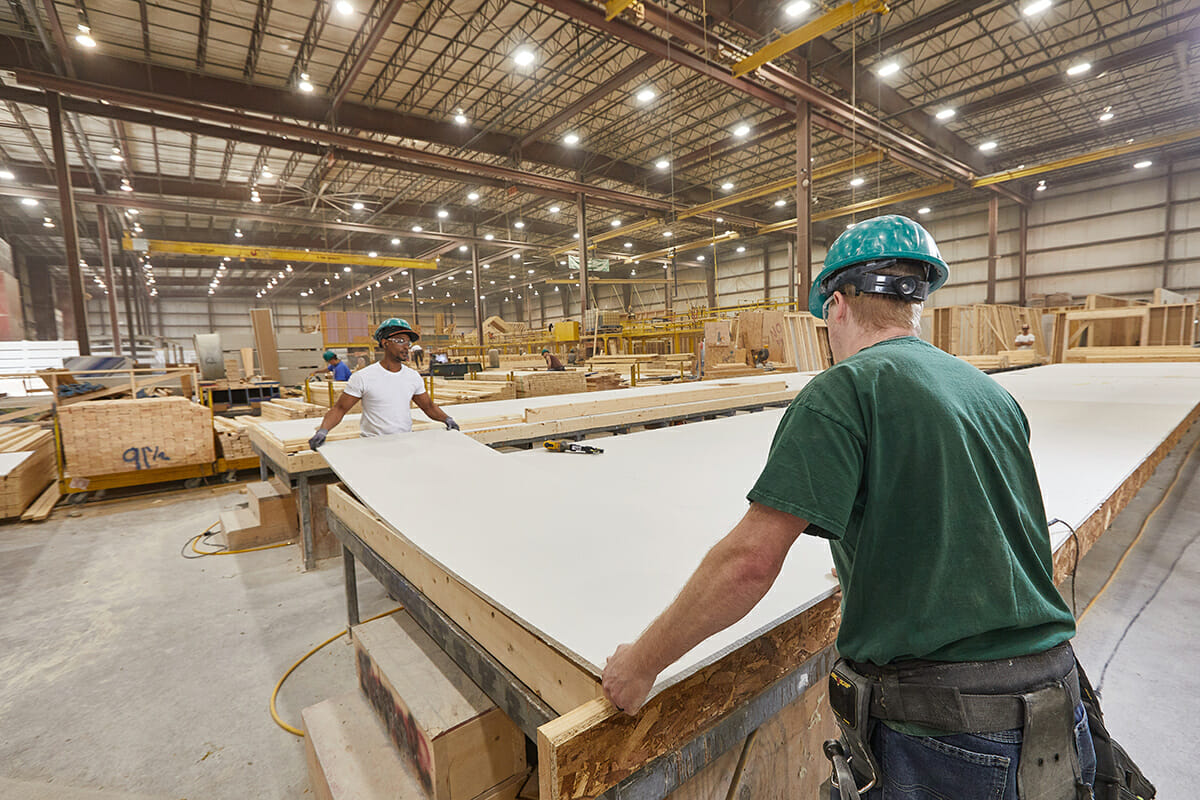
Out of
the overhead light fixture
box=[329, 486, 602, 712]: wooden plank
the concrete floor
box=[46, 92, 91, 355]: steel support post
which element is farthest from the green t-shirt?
box=[46, 92, 91, 355]: steel support post

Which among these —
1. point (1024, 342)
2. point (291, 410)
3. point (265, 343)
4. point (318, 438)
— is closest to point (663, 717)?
point (318, 438)

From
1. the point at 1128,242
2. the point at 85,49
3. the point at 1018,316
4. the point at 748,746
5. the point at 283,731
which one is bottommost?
the point at 283,731

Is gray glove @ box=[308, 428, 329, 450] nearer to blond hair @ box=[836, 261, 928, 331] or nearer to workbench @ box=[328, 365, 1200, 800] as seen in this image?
workbench @ box=[328, 365, 1200, 800]

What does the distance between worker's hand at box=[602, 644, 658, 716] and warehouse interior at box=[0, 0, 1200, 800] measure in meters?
0.05

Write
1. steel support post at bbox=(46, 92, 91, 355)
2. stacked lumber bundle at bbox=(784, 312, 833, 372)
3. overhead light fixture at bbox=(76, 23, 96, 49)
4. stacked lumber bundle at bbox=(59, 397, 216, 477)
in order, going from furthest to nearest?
stacked lumber bundle at bbox=(784, 312, 833, 372) < steel support post at bbox=(46, 92, 91, 355) < overhead light fixture at bbox=(76, 23, 96, 49) < stacked lumber bundle at bbox=(59, 397, 216, 477)

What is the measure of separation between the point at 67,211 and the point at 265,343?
15.6 feet

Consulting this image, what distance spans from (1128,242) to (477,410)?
25.9 m

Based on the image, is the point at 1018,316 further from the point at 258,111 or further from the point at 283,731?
the point at 258,111

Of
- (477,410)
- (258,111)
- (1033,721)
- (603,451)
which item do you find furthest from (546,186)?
(1033,721)

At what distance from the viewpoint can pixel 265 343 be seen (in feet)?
48.1

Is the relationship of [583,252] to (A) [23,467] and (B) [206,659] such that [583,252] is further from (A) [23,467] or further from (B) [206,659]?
(B) [206,659]

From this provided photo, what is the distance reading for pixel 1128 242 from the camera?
19.2 metres

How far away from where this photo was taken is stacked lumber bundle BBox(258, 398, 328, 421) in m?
7.09

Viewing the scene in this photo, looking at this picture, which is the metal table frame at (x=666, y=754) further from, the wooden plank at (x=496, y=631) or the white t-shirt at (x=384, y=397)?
the white t-shirt at (x=384, y=397)
